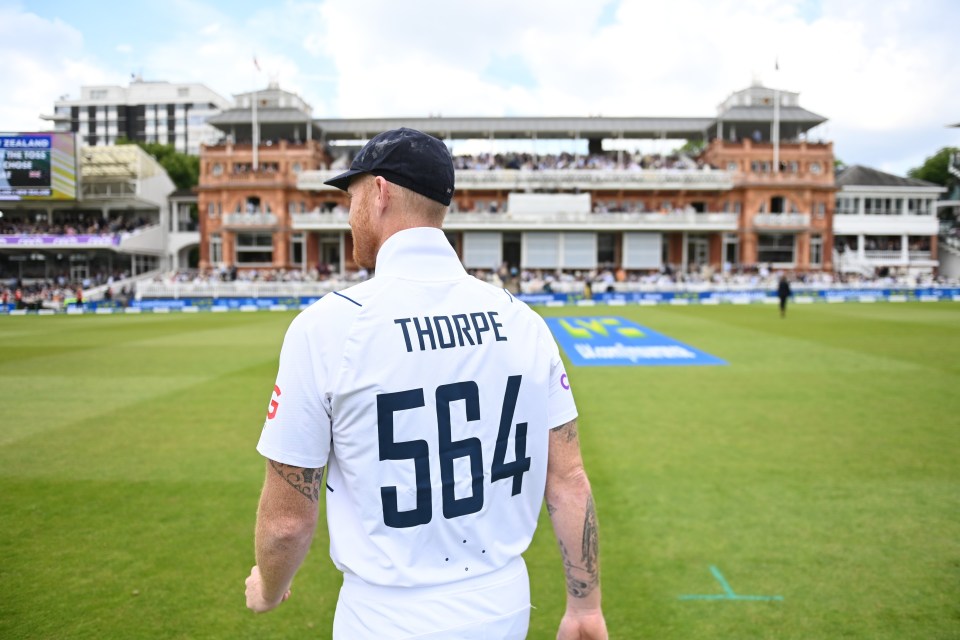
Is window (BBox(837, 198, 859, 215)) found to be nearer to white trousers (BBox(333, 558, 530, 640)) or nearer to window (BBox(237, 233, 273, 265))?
window (BBox(237, 233, 273, 265))

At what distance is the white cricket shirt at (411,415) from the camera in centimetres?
182

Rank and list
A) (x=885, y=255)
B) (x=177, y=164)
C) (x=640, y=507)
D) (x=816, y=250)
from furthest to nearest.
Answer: (x=177, y=164) < (x=885, y=255) < (x=816, y=250) < (x=640, y=507)

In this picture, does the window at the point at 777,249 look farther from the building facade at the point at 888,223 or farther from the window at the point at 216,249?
the window at the point at 216,249

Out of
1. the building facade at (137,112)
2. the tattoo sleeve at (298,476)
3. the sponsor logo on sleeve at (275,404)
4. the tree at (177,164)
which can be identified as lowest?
the tattoo sleeve at (298,476)

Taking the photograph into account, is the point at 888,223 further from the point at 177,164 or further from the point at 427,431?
the point at 177,164

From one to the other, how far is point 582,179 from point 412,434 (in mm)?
53006

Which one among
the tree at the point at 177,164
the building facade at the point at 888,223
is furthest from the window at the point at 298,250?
the building facade at the point at 888,223

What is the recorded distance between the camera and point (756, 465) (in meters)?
7.05

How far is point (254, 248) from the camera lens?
175ft

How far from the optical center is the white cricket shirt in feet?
5.97

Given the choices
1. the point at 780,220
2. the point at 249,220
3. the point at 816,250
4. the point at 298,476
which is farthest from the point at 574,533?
the point at 816,250

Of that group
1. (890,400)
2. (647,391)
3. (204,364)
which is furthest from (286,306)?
(890,400)

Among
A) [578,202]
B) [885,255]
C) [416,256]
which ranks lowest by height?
[416,256]

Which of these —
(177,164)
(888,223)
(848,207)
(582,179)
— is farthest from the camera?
(177,164)
